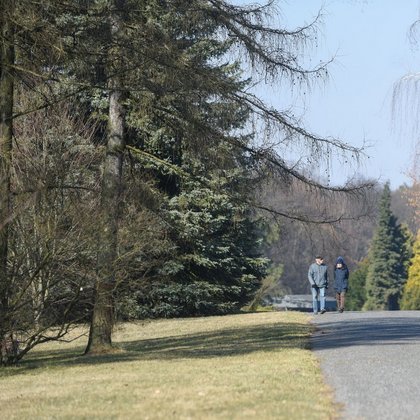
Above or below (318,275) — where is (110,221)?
above

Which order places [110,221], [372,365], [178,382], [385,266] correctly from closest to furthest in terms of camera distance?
[178,382] → [372,365] → [110,221] → [385,266]

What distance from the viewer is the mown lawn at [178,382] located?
1089 cm

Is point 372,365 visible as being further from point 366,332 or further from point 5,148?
point 366,332

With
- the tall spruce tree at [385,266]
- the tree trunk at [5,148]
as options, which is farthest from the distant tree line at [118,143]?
the tall spruce tree at [385,266]

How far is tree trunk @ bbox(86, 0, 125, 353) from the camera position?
1828cm

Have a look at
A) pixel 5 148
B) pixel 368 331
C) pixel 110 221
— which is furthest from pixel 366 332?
pixel 5 148

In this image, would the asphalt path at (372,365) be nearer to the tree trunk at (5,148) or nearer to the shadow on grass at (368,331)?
the shadow on grass at (368,331)

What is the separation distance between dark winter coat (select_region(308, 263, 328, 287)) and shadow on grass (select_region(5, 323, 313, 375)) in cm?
642

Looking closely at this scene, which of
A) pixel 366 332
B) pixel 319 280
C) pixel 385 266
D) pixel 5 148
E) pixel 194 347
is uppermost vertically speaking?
pixel 385 266

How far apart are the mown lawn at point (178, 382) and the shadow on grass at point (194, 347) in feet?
0.08

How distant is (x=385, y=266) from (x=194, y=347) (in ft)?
249

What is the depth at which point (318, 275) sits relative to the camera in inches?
1283

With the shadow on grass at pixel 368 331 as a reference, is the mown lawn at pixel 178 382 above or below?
below

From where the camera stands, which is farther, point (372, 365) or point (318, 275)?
point (318, 275)
